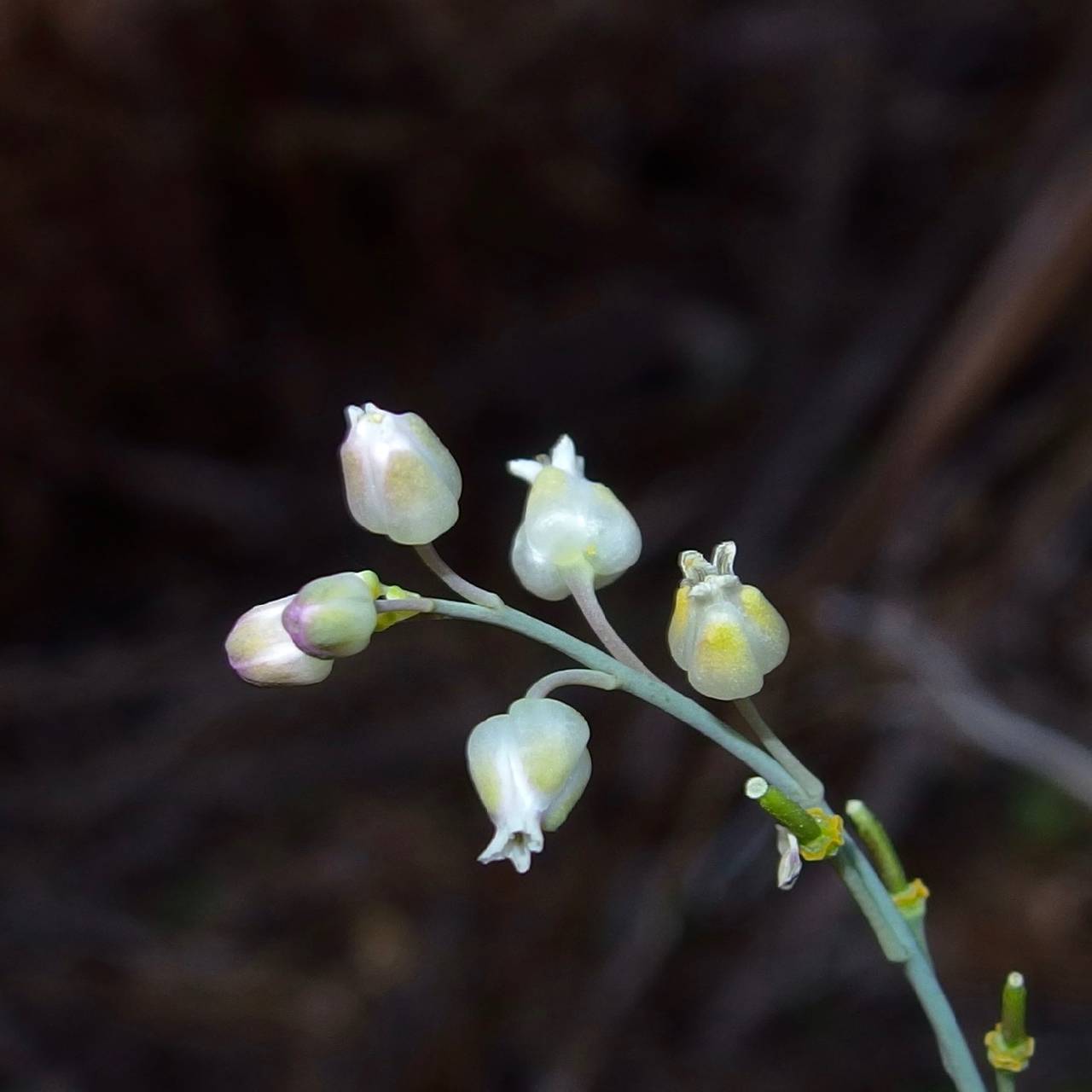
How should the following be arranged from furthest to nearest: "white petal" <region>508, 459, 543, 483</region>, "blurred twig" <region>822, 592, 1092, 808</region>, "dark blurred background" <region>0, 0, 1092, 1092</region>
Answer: "dark blurred background" <region>0, 0, 1092, 1092</region> → "blurred twig" <region>822, 592, 1092, 808</region> → "white petal" <region>508, 459, 543, 483</region>

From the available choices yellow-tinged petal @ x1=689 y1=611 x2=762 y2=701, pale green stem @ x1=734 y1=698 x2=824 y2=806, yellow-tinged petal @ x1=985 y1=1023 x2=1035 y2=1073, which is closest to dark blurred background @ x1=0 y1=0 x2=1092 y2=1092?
yellow-tinged petal @ x1=985 y1=1023 x2=1035 y2=1073

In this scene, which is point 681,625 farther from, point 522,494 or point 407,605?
point 522,494

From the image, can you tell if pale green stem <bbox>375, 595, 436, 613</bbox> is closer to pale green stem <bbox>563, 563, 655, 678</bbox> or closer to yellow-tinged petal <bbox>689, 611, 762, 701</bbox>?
pale green stem <bbox>563, 563, 655, 678</bbox>

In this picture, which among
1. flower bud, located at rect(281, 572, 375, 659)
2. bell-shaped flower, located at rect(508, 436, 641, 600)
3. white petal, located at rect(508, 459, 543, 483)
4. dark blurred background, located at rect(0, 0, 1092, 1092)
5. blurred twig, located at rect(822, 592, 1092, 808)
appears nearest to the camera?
flower bud, located at rect(281, 572, 375, 659)

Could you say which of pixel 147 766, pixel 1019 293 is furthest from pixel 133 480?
pixel 1019 293

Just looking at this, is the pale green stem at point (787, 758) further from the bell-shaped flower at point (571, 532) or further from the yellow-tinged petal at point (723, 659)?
the bell-shaped flower at point (571, 532)

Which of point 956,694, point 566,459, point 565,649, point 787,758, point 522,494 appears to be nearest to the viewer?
point 565,649

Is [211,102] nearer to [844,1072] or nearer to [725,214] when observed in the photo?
[725,214]

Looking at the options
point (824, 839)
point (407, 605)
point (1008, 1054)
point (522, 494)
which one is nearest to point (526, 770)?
point (407, 605)
